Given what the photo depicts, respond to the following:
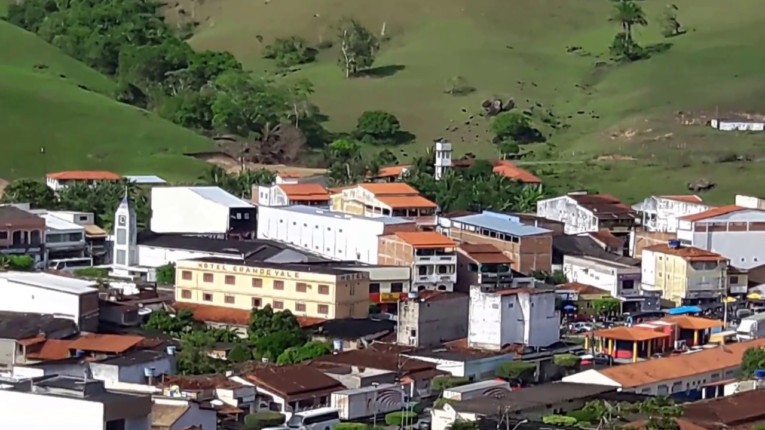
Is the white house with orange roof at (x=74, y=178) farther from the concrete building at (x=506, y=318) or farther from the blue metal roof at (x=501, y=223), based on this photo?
the concrete building at (x=506, y=318)

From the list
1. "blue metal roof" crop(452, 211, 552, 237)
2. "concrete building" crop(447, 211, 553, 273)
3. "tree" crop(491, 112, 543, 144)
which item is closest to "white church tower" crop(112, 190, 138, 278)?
"concrete building" crop(447, 211, 553, 273)

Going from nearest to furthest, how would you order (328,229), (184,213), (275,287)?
(275,287) → (328,229) → (184,213)

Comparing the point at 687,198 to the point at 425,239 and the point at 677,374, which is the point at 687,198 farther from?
the point at 677,374

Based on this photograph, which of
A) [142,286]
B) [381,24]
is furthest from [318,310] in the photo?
[381,24]

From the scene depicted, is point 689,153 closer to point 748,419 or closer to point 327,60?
point 327,60

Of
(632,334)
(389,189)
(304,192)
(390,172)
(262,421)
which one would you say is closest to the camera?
(262,421)

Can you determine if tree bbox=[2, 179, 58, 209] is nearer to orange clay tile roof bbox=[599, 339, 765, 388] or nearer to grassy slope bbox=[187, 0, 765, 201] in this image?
grassy slope bbox=[187, 0, 765, 201]

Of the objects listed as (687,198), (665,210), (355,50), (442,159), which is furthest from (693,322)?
(355,50)
